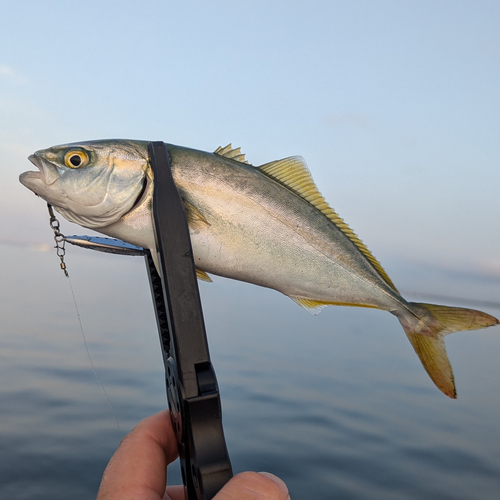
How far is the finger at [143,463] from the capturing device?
82.6 inches

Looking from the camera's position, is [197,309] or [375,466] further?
[375,466]

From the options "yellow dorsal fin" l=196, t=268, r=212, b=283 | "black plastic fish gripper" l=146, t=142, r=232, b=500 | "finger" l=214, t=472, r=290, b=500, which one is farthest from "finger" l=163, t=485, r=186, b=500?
"yellow dorsal fin" l=196, t=268, r=212, b=283

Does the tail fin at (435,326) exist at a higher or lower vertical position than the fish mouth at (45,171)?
lower

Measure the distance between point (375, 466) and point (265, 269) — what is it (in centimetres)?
852

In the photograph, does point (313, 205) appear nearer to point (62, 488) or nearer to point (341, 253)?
point (341, 253)

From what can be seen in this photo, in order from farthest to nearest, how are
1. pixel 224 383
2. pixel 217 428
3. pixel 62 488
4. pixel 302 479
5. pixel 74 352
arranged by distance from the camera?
pixel 74 352 < pixel 224 383 < pixel 302 479 < pixel 62 488 < pixel 217 428

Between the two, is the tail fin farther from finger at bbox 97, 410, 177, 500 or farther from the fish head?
the fish head

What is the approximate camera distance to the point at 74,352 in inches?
553

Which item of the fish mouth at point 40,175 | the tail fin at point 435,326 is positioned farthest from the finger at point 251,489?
the fish mouth at point 40,175

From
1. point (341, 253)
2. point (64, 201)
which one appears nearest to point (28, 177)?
point (64, 201)

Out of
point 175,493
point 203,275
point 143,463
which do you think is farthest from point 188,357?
point 175,493

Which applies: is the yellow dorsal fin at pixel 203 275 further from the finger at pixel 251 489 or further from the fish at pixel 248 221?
the finger at pixel 251 489

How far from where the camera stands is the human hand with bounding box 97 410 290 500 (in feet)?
5.78

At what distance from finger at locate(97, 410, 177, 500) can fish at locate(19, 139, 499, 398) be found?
2.52 ft
